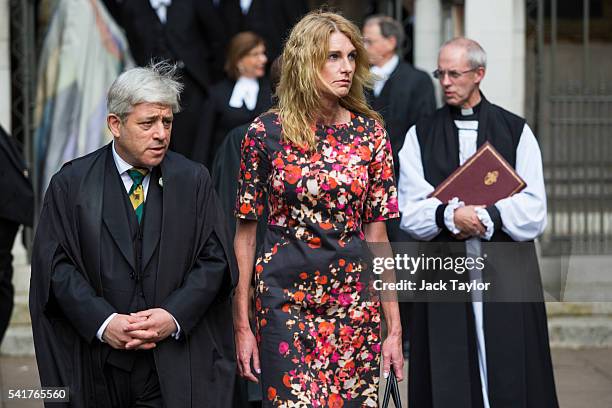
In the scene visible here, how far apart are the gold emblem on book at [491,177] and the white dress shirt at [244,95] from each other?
3023 mm

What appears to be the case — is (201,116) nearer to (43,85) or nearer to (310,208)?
(43,85)

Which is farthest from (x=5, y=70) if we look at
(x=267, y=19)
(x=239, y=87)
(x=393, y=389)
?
(x=393, y=389)

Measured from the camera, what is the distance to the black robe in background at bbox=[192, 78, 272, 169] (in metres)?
9.18

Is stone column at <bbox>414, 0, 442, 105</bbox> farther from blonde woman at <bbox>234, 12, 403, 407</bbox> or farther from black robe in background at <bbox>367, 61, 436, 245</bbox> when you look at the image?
blonde woman at <bbox>234, 12, 403, 407</bbox>

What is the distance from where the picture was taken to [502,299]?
6.50 m

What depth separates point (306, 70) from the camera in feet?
16.6

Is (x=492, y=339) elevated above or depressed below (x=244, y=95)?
below

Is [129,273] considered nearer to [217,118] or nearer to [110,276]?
[110,276]

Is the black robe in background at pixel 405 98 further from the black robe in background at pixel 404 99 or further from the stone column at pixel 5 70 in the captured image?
the stone column at pixel 5 70

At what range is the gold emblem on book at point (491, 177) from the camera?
6367mm

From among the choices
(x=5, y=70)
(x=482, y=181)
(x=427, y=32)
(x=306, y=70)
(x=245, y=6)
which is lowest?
(x=482, y=181)

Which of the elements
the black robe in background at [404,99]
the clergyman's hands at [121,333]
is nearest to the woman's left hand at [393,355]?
the clergyman's hands at [121,333]

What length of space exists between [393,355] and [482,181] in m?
1.50

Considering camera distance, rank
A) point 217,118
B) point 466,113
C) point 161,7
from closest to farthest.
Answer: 1. point 466,113
2. point 217,118
3. point 161,7
